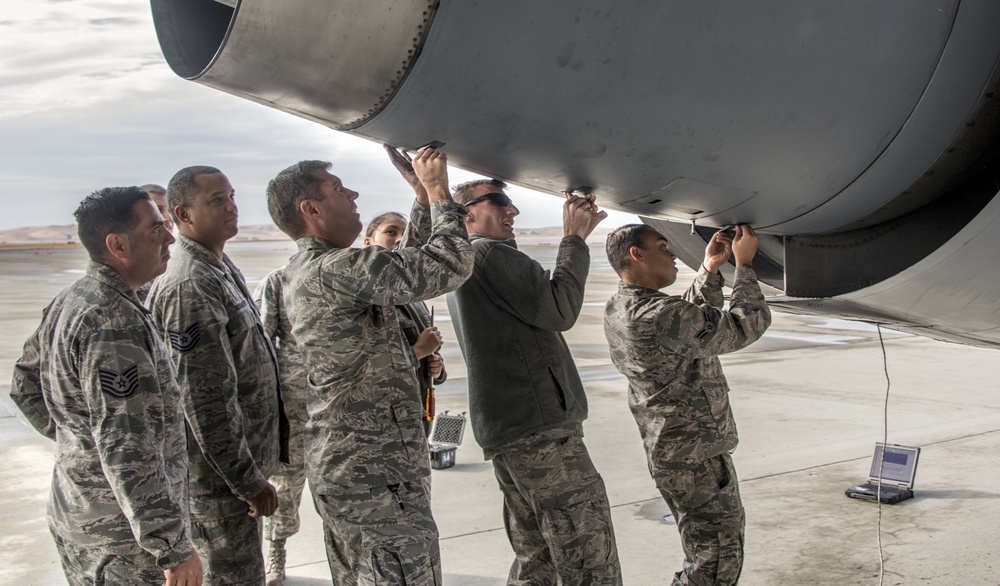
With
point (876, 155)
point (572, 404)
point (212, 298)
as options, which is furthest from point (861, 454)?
point (212, 298)

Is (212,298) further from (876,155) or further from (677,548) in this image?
(677,548)

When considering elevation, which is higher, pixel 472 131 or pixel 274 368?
pixel 472 131

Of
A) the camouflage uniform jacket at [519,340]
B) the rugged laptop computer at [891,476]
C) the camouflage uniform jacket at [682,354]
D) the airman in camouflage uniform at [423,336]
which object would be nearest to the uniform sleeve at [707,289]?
the camouflage uniform jacket at [682,354]

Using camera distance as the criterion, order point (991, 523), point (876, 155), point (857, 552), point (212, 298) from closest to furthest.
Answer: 1. point (876, 155)
2. point (212, 298)
3. point (857, 552)
4. point (991, 523)

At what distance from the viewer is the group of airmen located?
79.7 inches

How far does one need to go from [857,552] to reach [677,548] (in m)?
0.72

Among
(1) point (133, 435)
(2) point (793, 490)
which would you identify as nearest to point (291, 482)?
(1) point (133, 435)

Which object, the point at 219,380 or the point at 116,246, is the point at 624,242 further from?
the point at 116,246

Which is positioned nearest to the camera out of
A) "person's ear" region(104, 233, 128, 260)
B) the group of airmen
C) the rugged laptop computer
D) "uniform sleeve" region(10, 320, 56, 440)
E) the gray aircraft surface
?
the gray aircraft surface

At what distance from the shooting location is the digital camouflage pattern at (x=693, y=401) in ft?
8.83

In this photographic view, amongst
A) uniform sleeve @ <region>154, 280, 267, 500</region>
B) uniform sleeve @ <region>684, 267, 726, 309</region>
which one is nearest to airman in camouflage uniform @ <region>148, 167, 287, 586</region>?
uniform sleeve @ <region>154, 280, 267, 500</region>

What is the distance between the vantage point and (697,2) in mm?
1573

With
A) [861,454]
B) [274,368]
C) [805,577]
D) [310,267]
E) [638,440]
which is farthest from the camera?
[638,440]

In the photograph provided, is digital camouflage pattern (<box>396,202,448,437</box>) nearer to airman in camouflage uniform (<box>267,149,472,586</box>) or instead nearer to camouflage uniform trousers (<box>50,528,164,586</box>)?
airman in camouflage uniform (<box>267,149,472,586</box>)
